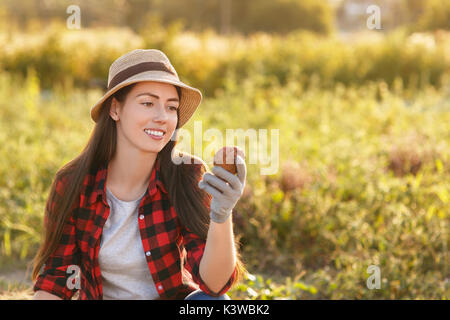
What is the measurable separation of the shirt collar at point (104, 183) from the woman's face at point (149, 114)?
0.39 feet

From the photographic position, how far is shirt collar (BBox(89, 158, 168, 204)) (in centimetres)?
187

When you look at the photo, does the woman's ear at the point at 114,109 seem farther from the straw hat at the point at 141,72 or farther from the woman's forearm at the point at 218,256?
the woman's forearm at the point at 218,256

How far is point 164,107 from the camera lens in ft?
5.99

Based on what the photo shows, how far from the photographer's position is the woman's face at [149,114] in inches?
71.0

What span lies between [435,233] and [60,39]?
916 cm

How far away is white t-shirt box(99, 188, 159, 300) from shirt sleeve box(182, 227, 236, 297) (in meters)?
0.18

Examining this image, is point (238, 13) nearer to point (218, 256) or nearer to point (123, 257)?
point (123, 257)

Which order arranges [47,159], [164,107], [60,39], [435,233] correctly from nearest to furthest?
[164,107] → [435,233] → [47,159] → [60,39]

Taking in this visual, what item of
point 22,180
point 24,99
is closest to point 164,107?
point 22,180

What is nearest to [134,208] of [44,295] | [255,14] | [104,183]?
[104,183]

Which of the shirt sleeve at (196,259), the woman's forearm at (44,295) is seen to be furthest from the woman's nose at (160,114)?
the woman's forearm at (44,295)

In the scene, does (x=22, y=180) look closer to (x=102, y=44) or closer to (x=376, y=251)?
(x=376, y=251)

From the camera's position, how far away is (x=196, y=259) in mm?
1781

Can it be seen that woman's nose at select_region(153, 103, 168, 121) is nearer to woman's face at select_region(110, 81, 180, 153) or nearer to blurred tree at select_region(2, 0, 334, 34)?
woman's face at select_region(110, 81, 180, 153)
